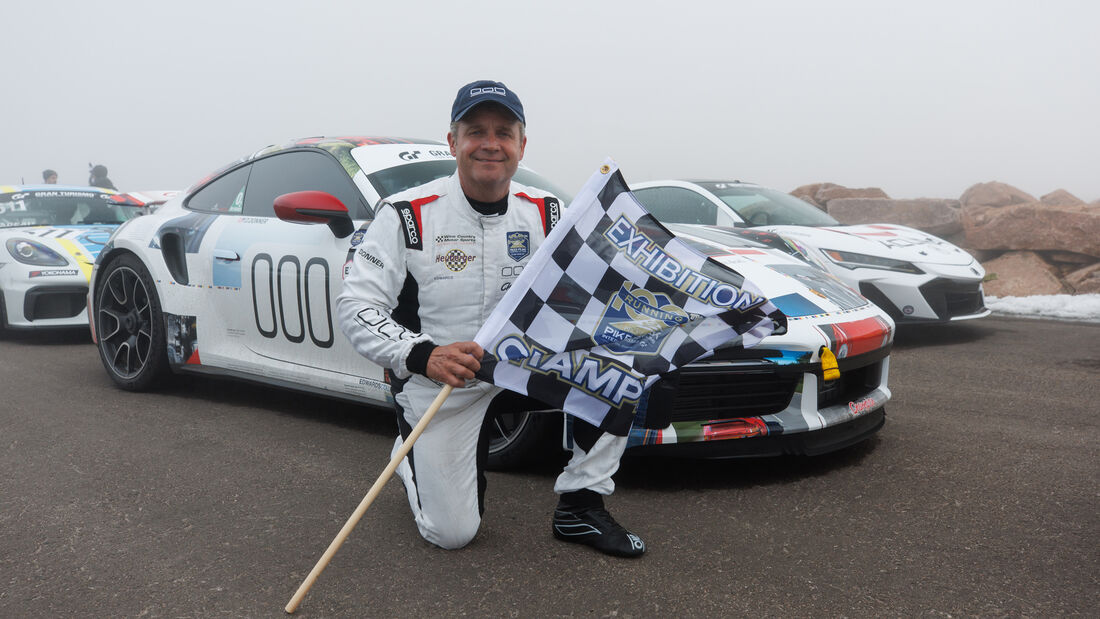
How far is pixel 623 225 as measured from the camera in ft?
8.28

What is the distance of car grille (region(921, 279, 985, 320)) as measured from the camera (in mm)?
6043

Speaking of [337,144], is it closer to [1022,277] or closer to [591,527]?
[591,527]

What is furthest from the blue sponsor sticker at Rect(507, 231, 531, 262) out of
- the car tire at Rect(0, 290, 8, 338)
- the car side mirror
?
the car tire at Rect(0, 290, 8, 338)

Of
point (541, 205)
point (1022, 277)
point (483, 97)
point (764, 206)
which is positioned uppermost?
point (483, 97)

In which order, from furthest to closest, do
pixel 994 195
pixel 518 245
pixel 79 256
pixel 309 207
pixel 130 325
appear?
pixel 994 195 → pixel 79 256 → pixel 130 325 → pixel 309 207 → pixel 518 245

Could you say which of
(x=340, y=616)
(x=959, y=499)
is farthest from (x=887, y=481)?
(x=340, y=616)

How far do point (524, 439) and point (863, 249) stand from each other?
3.96 m

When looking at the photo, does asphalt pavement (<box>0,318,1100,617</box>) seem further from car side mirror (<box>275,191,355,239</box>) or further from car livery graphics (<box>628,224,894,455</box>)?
car side mirror (<box>275,191,355,239</box>)

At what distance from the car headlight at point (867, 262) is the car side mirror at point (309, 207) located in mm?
3998

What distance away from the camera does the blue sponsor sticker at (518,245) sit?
2.70m

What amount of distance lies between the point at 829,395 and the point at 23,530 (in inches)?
108

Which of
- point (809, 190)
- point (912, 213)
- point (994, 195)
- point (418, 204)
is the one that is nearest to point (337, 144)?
point (418, 204)

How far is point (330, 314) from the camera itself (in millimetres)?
3516

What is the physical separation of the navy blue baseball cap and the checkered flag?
355 millimetres
